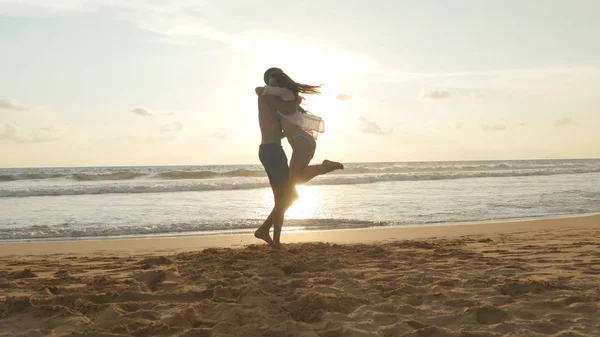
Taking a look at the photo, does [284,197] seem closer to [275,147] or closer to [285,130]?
[275,147]

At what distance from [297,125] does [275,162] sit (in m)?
0.45

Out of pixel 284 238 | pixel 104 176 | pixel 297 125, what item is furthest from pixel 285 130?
pixel 104 176

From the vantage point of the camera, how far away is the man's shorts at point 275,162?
5613mm

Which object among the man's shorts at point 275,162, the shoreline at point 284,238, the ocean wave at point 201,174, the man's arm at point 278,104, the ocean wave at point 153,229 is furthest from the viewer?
the ocean wave at point 201,174

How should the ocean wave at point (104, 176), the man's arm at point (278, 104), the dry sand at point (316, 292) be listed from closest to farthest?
the dry sand at point (316, 292) < the man's arm at point (278, 104) < the ocean wave at point (104, 176)

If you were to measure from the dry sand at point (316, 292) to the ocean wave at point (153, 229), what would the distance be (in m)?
2.84

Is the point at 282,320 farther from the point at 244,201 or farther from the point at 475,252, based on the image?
the point at 244,201

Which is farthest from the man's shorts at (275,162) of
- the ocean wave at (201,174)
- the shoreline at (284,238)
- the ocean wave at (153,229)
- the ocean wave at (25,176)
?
the ocean wave at (25,176)

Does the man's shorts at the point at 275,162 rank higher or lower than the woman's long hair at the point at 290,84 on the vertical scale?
lower

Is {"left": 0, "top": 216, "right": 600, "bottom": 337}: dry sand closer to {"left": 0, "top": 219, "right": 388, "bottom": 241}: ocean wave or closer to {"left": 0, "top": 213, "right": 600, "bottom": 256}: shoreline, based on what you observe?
{"left": 0, "top": 213, "right": 600, "bottom": 256}: shoreline

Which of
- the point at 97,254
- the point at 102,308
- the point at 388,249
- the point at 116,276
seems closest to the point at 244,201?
the point at 97,254

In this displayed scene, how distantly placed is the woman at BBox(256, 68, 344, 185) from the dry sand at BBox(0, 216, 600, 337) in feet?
2.82

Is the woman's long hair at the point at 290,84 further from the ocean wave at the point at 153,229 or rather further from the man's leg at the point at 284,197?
the ocean wave at the point at 153,229

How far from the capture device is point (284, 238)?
8.12 meters
